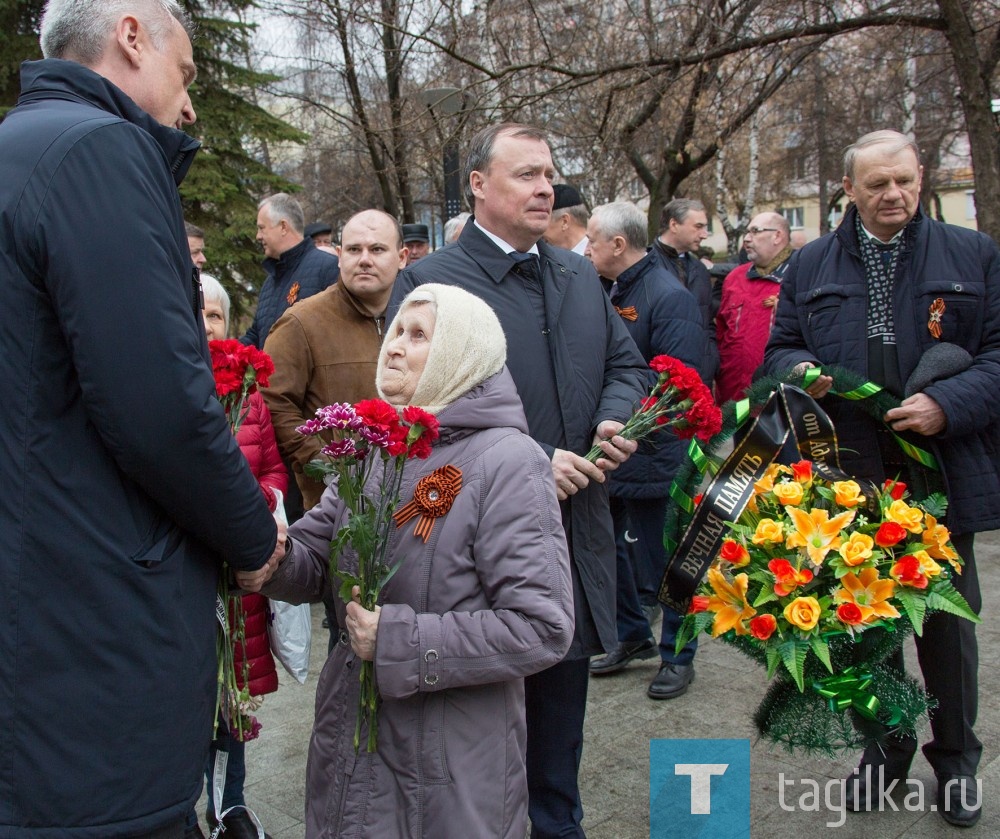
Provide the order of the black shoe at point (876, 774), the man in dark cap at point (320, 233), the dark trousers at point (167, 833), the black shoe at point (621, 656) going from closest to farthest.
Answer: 1. the dark trousers at point (167, 833)
2. the black shoe at point (876, 774)
3. the black shoe at point (621, 656)
4. the man in dark cap at point (320, 233)

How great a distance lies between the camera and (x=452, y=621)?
6.91ft

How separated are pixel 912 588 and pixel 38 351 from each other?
7.86ft

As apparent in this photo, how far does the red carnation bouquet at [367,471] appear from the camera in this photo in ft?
6.40

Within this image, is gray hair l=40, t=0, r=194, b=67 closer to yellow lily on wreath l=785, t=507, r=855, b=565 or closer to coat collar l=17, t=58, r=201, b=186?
coat collar l=17, t=58, r=201, b=186

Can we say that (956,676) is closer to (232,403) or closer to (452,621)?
(452,621)

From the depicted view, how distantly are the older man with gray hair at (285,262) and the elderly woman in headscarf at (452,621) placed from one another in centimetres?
379

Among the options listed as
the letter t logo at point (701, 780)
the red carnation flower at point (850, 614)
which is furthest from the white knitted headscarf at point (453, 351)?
the letter t logo at point (701, 780)

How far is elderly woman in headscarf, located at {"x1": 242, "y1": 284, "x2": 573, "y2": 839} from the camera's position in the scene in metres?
2.08

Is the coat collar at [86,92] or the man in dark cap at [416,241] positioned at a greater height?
the coat collar at [86,92]

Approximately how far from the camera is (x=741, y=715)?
4.29 metres

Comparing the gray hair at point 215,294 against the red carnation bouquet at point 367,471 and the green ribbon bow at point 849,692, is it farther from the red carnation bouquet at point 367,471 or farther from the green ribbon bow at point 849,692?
the green ribbon bow at point 849,692

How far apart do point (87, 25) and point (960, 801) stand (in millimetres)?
3473

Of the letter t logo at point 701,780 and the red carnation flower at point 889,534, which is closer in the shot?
the red carnation flower at point 889,534

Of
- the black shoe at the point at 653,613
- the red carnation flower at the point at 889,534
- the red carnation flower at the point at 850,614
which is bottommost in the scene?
the black shoe at the point at 653,613
